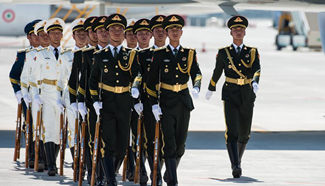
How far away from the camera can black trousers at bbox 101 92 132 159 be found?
10.6m

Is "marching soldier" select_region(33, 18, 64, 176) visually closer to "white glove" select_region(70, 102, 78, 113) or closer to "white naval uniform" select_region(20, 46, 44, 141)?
"white naval uniform" select_region(20, 46, 44, 141)

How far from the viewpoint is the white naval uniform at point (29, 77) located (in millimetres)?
12898

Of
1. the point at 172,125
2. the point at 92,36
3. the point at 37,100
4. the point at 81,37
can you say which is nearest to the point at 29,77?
the point at 37,100

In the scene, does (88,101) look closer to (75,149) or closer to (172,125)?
(75,149)

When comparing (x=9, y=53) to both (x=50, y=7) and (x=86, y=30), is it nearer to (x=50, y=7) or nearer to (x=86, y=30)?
(x=50, y=7)

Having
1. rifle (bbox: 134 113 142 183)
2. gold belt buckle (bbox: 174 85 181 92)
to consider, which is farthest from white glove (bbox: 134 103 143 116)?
gold belt buckle (bbox: 174 85 181 92)

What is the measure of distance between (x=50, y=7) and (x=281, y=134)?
36.5 meters

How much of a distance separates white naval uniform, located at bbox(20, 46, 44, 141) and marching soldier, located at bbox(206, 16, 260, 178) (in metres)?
2.74

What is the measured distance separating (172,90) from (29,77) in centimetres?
313

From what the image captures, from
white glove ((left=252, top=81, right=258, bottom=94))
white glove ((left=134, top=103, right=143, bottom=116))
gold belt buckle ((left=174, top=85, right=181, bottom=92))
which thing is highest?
gold belt buckle ((left=174, top=85, right=181, bottom=92))

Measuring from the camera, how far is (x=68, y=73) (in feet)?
40.7

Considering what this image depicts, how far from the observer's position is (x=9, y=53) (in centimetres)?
5128

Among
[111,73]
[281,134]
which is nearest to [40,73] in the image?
[111,73]

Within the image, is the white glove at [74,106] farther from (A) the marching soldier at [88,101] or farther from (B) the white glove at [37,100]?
(B) the white glove at [37,100]
